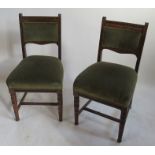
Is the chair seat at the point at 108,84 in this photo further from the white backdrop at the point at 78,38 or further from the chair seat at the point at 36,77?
the white backdrop at the point at 78,38

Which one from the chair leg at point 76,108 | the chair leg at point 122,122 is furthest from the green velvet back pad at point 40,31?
the chair leg at point 122,122

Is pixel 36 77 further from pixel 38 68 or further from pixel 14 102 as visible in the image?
pixel 14 102

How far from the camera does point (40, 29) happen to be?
1.86 m

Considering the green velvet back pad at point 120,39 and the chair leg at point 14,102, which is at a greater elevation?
the green velvet back pad at point 120,39

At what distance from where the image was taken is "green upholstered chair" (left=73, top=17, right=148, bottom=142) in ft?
4.83

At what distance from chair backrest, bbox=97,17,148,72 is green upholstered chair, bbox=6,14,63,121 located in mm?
434

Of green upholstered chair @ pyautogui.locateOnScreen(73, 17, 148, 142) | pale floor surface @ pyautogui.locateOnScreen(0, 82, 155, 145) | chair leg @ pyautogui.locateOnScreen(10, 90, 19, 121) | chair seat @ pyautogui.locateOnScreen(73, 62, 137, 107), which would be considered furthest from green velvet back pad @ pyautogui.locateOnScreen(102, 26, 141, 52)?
chair leg @ pyautogui.locateOnScreen(10, 90, 19, 121)

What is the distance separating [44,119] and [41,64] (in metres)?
0.52

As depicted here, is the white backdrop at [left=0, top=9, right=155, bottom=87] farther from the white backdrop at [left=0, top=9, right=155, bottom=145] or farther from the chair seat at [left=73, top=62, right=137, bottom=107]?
the chair seat at [left=73, top=62, right=137, bottom=107]

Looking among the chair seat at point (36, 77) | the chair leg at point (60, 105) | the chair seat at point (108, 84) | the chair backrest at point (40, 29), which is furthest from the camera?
the chair backrest at point (40, 29)

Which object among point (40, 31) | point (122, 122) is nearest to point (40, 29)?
point (40, 31)

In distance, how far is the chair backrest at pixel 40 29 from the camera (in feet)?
5.95
